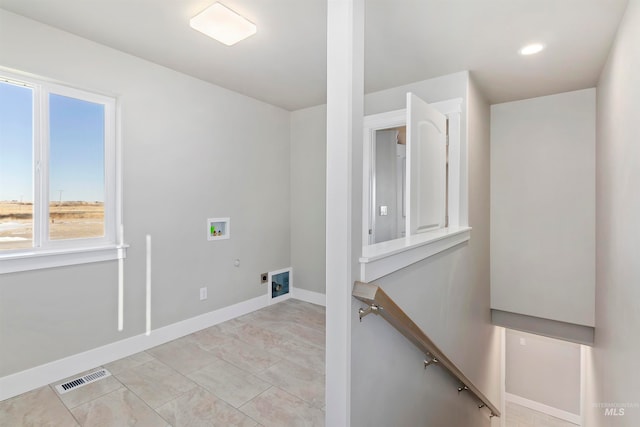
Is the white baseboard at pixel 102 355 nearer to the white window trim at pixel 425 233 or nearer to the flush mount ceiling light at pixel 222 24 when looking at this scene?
the white window trim at pixel 425 233

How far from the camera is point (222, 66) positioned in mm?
2717

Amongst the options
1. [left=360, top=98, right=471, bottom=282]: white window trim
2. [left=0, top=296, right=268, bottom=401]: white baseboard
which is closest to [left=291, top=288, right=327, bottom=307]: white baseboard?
[left=0, top=296, right=268, bottom=401]: white baseboard

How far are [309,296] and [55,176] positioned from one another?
283 cm

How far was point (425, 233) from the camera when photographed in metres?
2.22

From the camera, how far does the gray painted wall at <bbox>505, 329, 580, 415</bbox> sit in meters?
4.86

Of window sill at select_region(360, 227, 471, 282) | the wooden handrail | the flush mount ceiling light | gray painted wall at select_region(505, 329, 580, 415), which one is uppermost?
the flush mount ceiling light

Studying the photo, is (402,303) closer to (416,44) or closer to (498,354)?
(416,44)

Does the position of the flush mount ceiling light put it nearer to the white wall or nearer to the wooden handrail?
the wooden handrail

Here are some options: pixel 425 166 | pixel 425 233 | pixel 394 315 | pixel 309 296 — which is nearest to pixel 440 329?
pixel 425 233

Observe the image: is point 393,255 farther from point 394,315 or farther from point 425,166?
point 425,166

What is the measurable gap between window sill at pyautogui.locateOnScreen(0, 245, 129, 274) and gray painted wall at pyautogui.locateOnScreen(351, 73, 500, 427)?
215cm

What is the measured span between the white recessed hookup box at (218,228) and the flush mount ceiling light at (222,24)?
175cm

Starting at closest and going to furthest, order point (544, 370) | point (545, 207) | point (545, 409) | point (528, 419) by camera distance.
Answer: point (545, 207) < point (528, 419) < point (545, 409) < point (544, 370)

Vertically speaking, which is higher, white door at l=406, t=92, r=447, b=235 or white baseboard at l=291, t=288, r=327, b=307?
white door at l=406, t=92, r=447, b=235
